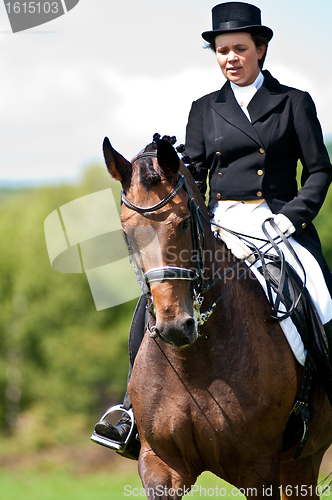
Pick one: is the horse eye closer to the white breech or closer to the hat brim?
the white breech

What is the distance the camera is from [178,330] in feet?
12.3

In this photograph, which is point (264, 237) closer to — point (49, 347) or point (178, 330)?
point (178, 330)

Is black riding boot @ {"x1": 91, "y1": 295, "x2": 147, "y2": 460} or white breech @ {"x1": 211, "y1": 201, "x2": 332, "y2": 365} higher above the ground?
white breech @ {"x1": 211, "y1": 201, "x2": 332, "y2": 365}

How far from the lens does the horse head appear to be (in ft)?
12.5

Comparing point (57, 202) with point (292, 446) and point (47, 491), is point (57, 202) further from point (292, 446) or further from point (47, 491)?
point (292, 446)

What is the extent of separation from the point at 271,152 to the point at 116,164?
5.84 ft

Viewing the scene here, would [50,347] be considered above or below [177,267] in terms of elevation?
below

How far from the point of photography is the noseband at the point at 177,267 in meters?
3.81

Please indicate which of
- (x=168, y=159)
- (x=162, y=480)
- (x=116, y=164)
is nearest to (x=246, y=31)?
(x=168, y=159)

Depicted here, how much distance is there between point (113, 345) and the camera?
4103 cm

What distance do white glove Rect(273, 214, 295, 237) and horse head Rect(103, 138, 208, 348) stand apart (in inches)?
47.4

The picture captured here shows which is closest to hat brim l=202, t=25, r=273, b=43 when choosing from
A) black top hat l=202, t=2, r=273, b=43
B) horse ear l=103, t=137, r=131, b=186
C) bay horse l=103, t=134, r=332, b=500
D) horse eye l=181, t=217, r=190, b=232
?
black top hat l=202, t=2, r=273, b=43

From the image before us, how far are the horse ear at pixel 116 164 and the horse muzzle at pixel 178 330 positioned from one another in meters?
1.03

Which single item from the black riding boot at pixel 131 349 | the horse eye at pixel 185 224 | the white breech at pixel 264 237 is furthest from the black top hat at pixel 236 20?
the black riding boot at pixel 131 349
